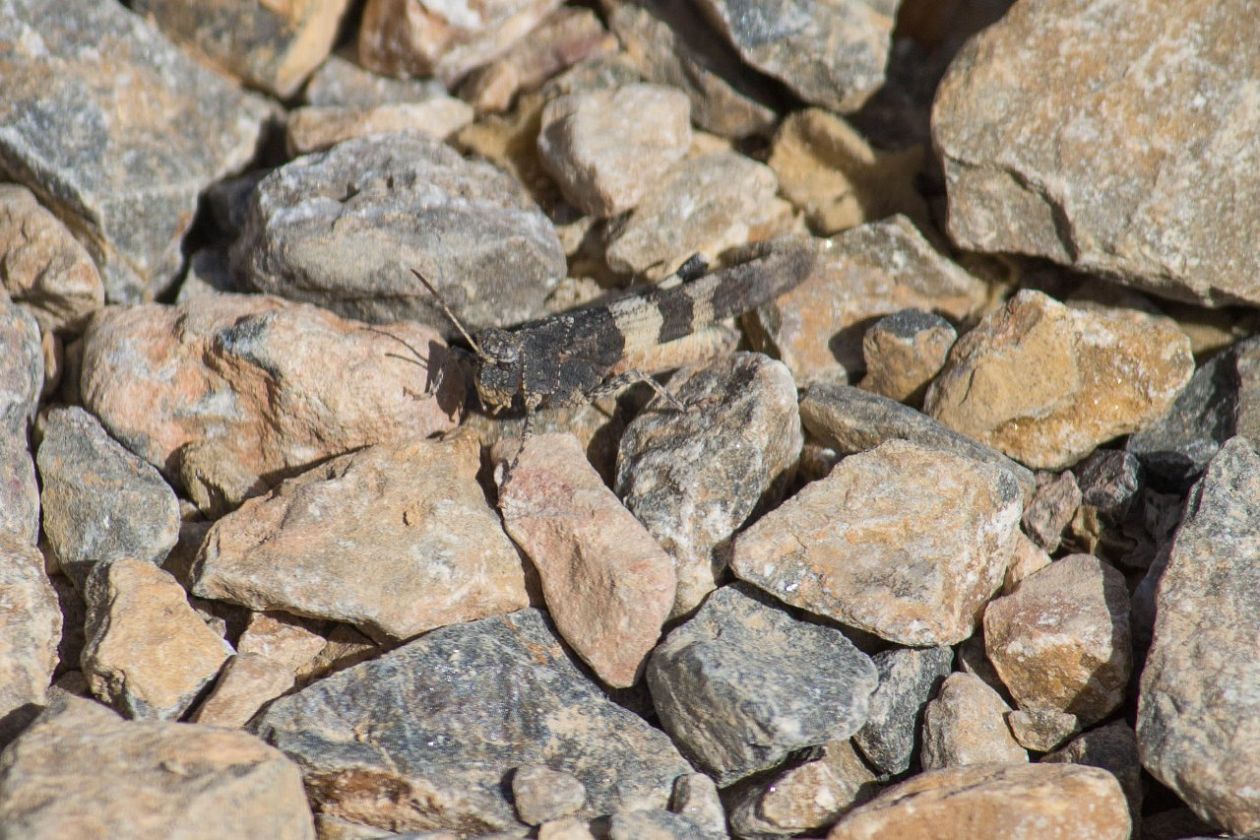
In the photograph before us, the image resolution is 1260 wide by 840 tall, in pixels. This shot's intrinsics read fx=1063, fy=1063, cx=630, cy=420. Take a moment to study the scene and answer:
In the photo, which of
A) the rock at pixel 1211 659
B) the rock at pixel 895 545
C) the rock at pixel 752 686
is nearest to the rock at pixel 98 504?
the rock at pixel 752 686

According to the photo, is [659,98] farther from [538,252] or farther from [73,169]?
[73,169]

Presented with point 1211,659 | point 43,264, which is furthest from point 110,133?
point 1211,659

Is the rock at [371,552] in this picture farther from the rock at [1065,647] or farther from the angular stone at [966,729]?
the rock at [1065,647]

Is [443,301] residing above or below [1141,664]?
above

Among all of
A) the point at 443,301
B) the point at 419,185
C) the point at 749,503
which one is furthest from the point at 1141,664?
the point at 419,185

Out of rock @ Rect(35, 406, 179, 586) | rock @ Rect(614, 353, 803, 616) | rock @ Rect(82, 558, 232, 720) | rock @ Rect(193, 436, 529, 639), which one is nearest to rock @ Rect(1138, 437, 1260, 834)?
rock @ Rect(614, 353, 803, 616)

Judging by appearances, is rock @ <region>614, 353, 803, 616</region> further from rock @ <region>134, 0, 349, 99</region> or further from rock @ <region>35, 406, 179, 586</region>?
rock @ <region>134, 0, 349, 99</region>
